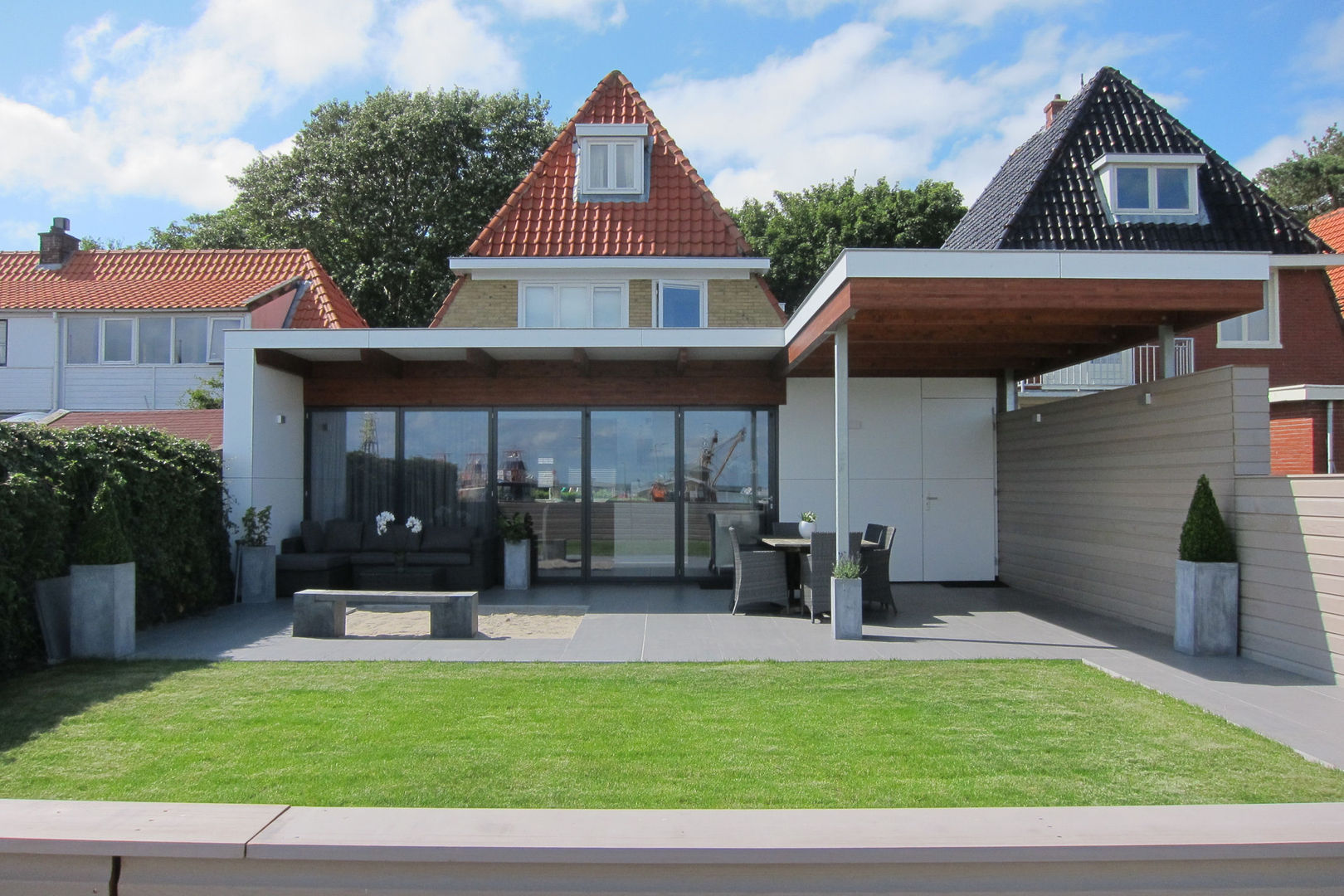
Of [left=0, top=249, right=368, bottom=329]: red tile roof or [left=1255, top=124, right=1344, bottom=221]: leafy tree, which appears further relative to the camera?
[left=1255, top=124, right=1344, bottom=221]: leafy tree

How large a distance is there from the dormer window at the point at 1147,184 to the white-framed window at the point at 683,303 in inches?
279

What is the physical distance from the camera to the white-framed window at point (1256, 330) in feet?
58.3

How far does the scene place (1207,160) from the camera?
16.6 metres

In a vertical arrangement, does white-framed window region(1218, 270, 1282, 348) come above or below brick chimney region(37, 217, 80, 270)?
below

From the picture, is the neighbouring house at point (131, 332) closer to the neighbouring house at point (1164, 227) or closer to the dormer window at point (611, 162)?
the dormer window at point (611, 162)

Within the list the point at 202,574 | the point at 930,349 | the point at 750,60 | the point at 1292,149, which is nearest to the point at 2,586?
the point at 202,574

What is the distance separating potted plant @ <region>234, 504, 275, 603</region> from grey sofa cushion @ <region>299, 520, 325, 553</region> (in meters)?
0.86

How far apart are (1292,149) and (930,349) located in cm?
2836

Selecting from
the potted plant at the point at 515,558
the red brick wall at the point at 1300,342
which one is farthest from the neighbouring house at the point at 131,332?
the red brick wall at the point at 1300,342

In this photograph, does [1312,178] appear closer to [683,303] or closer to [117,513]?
[683,303]

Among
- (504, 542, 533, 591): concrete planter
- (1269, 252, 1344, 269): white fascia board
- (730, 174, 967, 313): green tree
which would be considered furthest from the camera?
(730, 174, 967, 313): green tree

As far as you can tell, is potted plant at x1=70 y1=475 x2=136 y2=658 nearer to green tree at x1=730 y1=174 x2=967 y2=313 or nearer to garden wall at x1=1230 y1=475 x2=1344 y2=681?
garden wall at x1=1230 y1=475 x2=1344 y2=681

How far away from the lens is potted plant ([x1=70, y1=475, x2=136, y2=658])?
7215mm

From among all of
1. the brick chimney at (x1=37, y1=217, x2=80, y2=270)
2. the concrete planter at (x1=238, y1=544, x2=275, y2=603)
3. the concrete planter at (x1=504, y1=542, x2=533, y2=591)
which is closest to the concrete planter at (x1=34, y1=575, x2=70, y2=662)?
the concrete planter at (x1=238, y1=544, x2=275, y2=603)
